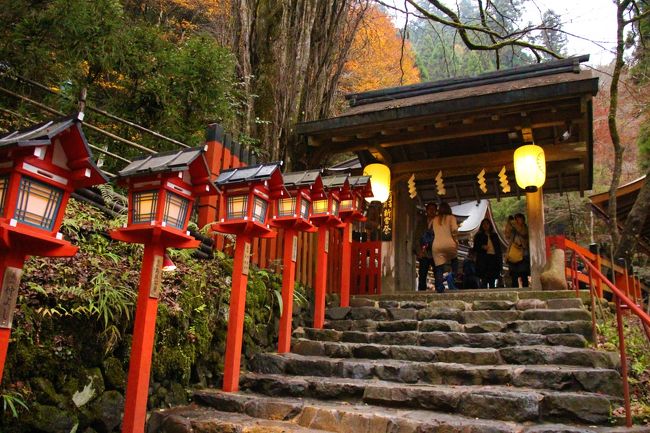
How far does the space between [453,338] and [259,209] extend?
3.07 meters

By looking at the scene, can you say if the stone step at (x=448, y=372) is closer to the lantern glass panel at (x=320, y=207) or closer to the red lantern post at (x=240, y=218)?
the red lantern post at (x=240, y=218)

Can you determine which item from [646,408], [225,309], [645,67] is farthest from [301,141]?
[645,67]

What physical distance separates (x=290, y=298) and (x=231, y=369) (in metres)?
1.48

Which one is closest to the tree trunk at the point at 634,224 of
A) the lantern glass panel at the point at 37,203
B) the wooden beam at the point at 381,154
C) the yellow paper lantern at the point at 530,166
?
the yellow paper lantern at the point at 530,166

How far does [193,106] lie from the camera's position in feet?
27.7

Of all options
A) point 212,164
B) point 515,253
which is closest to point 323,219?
point 212,164

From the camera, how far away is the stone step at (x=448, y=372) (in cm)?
477

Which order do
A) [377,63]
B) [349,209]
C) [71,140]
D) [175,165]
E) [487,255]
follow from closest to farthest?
1. [71,140]
2. [175,165]
3. [349,209]
4. [487,255]
5. [377,63]

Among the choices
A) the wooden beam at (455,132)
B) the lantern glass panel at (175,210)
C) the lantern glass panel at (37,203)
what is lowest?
the lantern glass panel at (37,203)

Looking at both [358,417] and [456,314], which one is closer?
[358,417]

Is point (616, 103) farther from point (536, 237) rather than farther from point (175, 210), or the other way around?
point (175, 210)

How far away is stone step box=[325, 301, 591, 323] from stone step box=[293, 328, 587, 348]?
65 cm

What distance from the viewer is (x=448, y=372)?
5.38 metres

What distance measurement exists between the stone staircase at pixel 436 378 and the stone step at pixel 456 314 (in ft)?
0.05
